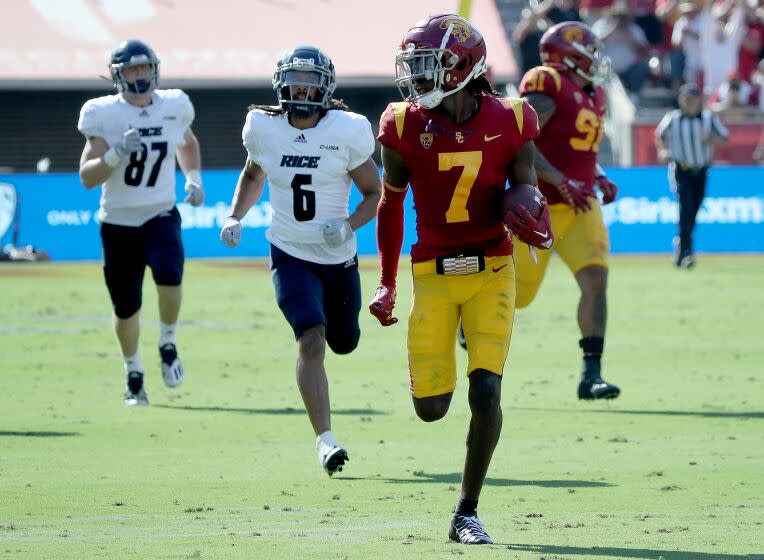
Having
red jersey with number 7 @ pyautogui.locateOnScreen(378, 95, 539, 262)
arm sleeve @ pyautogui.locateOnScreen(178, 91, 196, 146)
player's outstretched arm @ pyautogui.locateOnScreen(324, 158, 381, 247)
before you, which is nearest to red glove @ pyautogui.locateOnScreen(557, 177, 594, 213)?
player's outstretched arm @ pyautogui.locateOnScreen(324, 158, 381, 247)

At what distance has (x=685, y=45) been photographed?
2556cm

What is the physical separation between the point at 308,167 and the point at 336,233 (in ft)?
1.63

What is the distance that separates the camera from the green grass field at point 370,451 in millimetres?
5766

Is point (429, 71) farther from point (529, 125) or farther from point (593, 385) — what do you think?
point (593, 385)

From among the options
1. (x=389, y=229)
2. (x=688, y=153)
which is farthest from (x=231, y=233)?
(x=688, y=153)

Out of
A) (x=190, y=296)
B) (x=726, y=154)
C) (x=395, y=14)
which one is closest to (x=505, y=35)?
(x=395, y=14)

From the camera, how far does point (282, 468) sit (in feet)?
24.1

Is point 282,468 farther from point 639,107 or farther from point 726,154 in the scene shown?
point 639,107

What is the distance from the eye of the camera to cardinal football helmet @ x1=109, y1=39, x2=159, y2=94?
373 inches

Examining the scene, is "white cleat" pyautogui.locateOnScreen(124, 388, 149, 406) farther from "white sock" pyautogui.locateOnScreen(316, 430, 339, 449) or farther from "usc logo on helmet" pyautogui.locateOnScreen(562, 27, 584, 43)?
"usc logo on helmet" pyautogui.locateOnScreen(562, 27, 584, 43)

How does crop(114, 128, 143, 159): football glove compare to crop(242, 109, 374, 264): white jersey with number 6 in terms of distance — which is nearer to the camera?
crop(242, 109, 374, 264): white jersey with number 6

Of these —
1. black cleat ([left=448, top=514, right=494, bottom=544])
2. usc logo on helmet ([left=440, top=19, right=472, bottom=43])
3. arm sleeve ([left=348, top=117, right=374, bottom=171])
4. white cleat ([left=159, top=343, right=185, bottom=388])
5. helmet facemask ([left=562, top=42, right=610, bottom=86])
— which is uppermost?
usc logo on helmet ([left=440, top=19, right=472, bottom=43])

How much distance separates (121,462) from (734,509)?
2953mm

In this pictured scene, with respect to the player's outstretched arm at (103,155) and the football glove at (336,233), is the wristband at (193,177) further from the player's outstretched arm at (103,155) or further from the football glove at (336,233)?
the football glove at (336,233)
